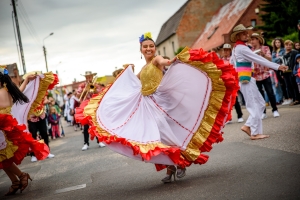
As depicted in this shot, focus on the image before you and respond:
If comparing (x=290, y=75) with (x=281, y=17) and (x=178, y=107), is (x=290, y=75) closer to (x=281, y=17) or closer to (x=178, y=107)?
(x=178, y=107)

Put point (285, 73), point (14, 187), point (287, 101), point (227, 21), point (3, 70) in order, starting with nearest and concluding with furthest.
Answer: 1. point (14, 187)
2. point (3, 70)
3. point (285, 73)
4. point (287, 101)
5. point (227, 21)

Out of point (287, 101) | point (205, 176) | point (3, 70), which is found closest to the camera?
point (205, 176)

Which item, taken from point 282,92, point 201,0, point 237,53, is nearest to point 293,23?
point 282,92

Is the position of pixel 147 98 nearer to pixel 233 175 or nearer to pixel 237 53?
pixel 233 175

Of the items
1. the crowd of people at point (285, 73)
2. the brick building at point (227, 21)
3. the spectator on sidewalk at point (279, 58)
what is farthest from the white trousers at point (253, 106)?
A: the brick building at point (227, 21)

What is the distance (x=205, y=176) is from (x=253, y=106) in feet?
10.1

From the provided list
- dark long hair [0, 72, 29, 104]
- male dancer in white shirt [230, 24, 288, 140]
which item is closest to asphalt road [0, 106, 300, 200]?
male dancer in white shirt [230, 24, 288, 140]

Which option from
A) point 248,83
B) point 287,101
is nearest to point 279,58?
point 287,101

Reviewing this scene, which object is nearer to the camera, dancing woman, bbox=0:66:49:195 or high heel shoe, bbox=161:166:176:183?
high heel shoe, bbox=161:166:176:183

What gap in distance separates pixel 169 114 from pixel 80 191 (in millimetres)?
1655

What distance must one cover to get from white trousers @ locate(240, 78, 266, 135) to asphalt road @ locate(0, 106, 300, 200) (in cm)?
28

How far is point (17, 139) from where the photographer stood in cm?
654

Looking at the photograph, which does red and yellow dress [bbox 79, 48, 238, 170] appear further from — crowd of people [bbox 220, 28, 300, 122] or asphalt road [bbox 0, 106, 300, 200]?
crowd of people [bbox 220, 28, 300, 122]

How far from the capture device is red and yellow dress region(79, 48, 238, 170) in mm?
5754
